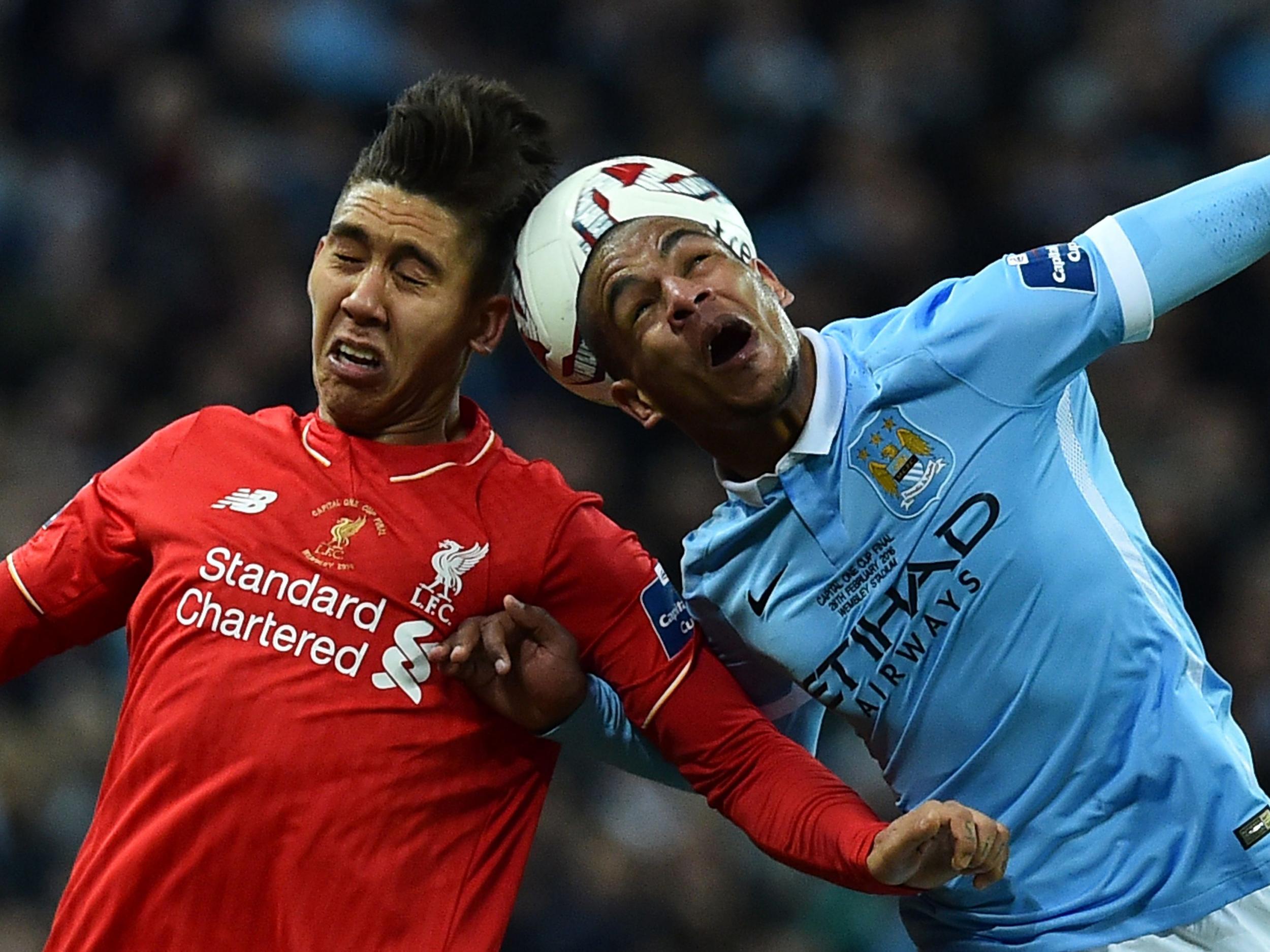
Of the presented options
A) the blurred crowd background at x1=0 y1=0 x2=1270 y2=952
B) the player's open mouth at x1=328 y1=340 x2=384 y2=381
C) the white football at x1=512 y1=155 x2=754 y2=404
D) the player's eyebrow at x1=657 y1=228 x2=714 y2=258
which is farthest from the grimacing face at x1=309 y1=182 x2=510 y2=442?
the blurred crowd background at x1=0 y1=0 x2=1270 y2=952

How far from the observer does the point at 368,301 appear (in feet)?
10.8

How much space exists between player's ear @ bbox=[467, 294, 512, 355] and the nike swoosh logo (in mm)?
676

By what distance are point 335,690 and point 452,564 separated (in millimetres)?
294

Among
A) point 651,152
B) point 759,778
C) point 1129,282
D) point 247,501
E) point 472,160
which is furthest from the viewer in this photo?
point 651,152

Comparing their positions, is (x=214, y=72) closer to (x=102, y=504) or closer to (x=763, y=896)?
(x=763, y=896)

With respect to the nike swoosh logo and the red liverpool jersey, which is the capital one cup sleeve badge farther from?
the nike swoosh logo

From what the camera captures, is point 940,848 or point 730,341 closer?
point 940,848

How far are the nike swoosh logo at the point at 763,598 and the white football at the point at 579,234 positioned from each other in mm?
457

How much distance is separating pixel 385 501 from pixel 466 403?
1.08 ft

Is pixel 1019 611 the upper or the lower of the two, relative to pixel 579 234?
lower

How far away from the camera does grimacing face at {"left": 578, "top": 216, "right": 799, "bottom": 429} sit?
315 centimetres

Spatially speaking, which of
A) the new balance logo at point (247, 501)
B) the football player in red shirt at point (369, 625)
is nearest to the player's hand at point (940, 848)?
the football player in red shirt at point (369, 625)

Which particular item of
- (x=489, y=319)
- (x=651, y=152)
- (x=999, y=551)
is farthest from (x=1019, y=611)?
(x=651, y=152)

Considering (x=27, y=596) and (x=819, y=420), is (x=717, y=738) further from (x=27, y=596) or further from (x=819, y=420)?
(x=27, y=596)
